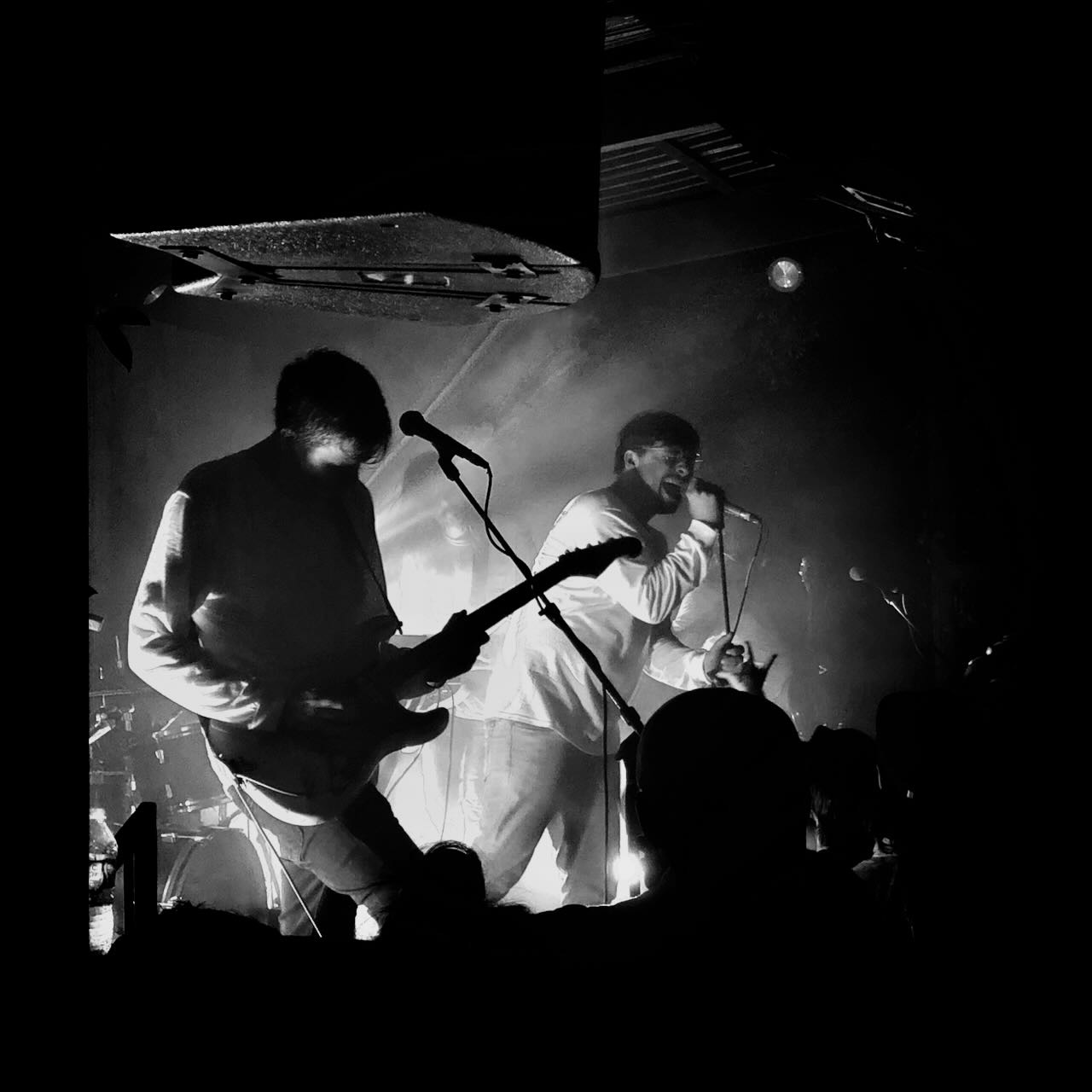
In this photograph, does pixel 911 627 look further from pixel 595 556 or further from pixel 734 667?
pixel 595 556

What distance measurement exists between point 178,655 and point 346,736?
2.12 feet

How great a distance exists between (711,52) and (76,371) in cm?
267

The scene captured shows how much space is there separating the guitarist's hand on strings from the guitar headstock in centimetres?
163

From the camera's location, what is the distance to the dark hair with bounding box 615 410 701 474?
5.91m

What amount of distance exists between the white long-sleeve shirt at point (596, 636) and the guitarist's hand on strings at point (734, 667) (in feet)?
0.17

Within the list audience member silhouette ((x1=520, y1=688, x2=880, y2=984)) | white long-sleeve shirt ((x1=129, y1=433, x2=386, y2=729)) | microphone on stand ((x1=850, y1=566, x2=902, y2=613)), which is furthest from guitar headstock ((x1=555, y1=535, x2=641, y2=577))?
microphone on stand ((x1=850, y1=566, x2=902, y2=613))

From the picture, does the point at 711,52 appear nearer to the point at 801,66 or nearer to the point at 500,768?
the point at 801,66

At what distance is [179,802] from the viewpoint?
530cm

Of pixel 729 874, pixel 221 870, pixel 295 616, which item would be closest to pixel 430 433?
pixel 295 616

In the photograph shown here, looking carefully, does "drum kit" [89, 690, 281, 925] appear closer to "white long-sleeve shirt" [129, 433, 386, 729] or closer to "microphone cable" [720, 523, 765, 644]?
"white long-sleeve shirt" [129, 433, 386, 729]

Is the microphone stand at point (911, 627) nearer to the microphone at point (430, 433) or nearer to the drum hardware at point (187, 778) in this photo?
the microphone at point (430, 433)

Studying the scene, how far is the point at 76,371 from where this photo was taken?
4.75ft

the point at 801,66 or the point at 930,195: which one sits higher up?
the point at 801,66

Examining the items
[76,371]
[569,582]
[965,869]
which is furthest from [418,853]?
[76,371]
